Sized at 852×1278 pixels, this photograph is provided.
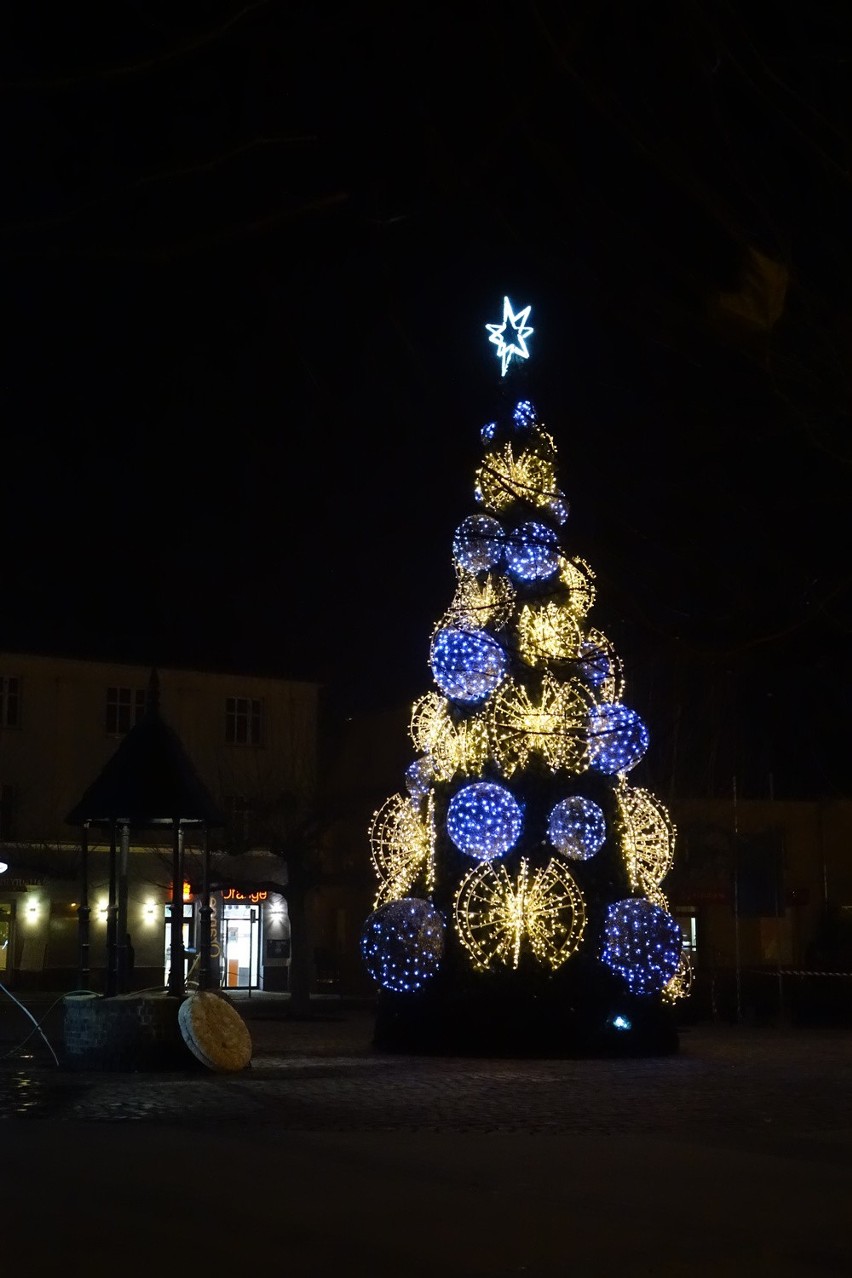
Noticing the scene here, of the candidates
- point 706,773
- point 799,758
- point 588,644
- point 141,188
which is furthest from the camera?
point 706,773

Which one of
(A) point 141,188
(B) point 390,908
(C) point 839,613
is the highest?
(A) point 141,188

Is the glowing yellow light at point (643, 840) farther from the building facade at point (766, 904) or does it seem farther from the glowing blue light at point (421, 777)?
the building facade at point (766, 904)

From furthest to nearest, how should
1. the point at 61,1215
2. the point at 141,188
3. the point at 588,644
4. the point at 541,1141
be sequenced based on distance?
the point at 588,644, the point at 541,1141, the point at 61,1215, the point at 141,188

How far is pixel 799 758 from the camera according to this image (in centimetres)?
3228

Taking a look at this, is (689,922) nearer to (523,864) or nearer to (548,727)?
(548,727)

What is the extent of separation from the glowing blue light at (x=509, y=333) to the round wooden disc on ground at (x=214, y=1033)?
318 inches

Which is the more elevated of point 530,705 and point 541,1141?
point 530,705

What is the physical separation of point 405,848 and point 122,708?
2594cm

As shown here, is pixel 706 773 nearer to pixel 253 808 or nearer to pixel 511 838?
pixel 253 808

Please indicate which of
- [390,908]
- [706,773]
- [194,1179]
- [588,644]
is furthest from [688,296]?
[706,773]

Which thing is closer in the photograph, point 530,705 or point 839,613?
point 839,613

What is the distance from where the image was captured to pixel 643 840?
21.3 meters

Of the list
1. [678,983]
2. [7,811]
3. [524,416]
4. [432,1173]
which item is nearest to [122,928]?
[678,983]

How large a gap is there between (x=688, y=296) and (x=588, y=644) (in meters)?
11.0
